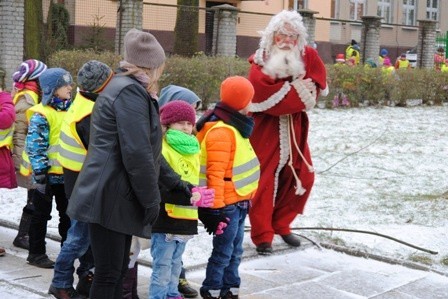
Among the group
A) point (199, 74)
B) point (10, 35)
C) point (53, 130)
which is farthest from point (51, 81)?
point (10, 35)

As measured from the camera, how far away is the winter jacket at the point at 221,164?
18.6 ft

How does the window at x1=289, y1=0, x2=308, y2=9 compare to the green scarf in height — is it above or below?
above

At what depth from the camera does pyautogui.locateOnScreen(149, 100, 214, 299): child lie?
212 inches

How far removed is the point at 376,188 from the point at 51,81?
5.21 metres

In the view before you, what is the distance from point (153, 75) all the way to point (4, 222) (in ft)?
12.4

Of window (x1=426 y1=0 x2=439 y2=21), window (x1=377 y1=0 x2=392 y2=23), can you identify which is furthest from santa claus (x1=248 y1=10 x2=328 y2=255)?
window (x1=426 y1=0 x2=439 y2=21)

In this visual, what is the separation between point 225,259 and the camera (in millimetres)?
5781

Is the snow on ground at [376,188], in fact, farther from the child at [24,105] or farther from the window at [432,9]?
the window at [432,9]

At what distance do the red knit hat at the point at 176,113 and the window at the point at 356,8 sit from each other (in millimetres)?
36899

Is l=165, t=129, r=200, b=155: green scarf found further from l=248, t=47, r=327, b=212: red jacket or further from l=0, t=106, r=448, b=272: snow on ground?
l=248, t=47, r=327, b=212: red jacket

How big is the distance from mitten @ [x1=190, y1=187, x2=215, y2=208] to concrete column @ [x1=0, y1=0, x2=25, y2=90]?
43.9 feet

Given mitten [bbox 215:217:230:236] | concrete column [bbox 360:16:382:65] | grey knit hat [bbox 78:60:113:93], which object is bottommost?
mitten [bbox 215:217:230:236]

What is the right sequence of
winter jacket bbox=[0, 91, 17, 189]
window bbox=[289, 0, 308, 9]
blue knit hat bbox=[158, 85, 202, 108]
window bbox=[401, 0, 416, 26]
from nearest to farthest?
blue knit hat bbox=[158, 85, 202, 108] → winter jacket bbox=[0, 91, 17, 189] → window bbox=[289, 0, 308, 9] → window bbox=[401, 0, 416, 26]

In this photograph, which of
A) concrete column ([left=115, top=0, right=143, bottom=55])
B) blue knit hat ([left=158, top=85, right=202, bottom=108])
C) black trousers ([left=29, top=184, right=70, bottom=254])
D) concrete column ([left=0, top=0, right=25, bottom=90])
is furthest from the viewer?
concrete column ([left=115, top=0, right=143, bottom=55])
